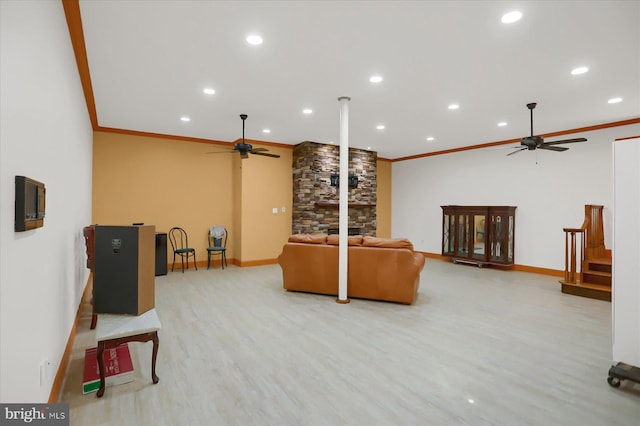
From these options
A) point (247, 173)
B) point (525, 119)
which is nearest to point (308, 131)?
point (247, 173)

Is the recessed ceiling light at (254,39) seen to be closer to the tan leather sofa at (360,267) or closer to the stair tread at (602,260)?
the tan leather sofa at (360,267)

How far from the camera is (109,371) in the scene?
8.07 ft

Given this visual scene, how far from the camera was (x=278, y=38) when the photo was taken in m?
3.10

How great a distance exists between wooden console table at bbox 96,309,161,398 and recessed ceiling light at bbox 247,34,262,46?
258 centimetres

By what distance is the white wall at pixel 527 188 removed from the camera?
623 centimetres

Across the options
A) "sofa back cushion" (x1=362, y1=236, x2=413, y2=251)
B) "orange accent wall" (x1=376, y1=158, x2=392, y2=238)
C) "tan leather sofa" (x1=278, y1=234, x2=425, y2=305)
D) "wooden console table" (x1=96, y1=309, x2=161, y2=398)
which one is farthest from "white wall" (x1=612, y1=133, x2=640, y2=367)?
"orange accent wall" (x1=376, y1=158, x2=392, y2=238)

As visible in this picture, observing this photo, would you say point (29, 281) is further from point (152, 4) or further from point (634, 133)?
point (634, 133)

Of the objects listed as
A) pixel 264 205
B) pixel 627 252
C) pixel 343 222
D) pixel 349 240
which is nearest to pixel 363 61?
pixel 343 222

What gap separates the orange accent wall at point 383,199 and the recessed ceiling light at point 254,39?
718cm

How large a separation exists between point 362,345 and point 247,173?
17.1ft

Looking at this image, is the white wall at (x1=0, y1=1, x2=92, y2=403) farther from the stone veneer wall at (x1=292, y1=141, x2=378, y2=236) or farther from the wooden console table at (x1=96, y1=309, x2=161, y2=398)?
the stone veneer wall at (x1=292, y1=141, x2=378, y2=236)

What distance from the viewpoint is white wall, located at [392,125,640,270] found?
6.23 meters

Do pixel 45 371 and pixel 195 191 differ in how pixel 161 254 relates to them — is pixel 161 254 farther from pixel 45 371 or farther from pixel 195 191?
pixel 45 371

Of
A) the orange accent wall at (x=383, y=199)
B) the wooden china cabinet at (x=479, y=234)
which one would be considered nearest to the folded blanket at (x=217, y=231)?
the orange accent wall at (x=383, y=199)
